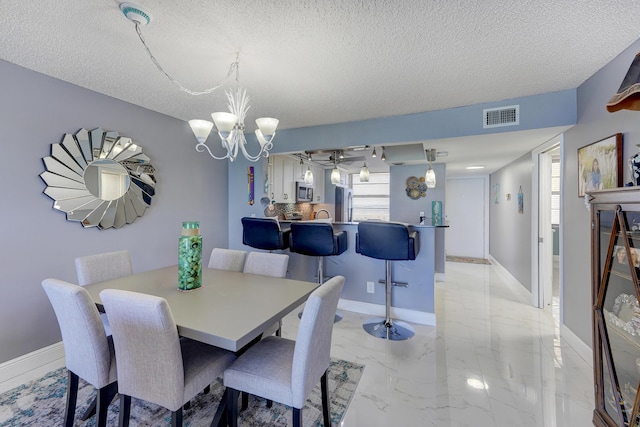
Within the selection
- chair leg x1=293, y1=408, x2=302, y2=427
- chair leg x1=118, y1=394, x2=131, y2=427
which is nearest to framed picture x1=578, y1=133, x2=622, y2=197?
chair leg x1=293, y1=408, x2=302, y2=427

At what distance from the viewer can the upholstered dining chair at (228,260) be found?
2365 millimetres

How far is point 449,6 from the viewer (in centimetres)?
144

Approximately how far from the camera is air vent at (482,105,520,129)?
2.65m

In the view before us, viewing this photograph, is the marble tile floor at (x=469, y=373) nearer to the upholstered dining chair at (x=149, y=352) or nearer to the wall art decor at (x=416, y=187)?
the upholstered dining chair at (x=149, y=352)

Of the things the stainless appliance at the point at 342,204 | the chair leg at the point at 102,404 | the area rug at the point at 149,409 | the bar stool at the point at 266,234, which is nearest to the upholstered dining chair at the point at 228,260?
the bar stool at the point at 266,234

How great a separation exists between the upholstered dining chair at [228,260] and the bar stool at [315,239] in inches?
28.0

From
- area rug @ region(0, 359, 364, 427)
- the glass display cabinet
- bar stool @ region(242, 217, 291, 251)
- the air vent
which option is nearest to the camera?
the glass display cabinet

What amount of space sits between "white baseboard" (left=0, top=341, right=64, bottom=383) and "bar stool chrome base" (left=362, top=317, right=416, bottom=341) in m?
2.75

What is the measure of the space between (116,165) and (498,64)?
339 centimetres

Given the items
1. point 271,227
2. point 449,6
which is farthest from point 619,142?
point 271,227

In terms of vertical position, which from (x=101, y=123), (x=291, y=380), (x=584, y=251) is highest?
(x=101, y=123)

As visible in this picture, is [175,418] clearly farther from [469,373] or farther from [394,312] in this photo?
[394,312]

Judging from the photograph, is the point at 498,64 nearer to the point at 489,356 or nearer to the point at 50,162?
the point at 489,356

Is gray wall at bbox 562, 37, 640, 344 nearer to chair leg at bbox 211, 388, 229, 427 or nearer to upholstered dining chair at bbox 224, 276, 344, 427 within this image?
upholstered dining chair at bbox 224, 276, 344, 427
